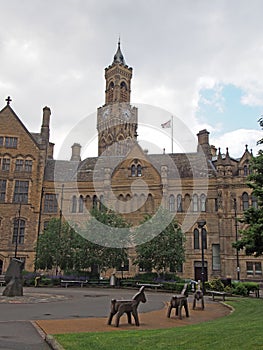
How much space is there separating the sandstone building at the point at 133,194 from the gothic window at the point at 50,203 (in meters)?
0.14

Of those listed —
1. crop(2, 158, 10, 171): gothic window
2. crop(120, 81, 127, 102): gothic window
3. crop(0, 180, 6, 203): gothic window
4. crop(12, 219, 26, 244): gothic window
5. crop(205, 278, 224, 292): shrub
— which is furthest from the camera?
crop(120, 81, 127, 102): gothic window

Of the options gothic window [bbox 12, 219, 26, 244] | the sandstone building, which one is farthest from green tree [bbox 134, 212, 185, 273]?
gothic window [bbox 12, 219, 26, 244]

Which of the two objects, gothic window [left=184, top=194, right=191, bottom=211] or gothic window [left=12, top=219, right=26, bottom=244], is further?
gothic window [left=184, top=194, right=191, bottom=211]

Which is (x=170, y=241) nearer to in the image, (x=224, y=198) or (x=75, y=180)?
(x=224, y=198)

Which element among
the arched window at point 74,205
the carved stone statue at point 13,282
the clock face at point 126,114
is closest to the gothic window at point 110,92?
the clock face at point 126,114

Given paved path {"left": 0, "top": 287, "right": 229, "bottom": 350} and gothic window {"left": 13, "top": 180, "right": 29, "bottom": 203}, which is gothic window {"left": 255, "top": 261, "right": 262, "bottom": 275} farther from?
gothic window {"left": 13, "top": 180, "right": 29, "bottom": 203}

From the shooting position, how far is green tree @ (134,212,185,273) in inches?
1443

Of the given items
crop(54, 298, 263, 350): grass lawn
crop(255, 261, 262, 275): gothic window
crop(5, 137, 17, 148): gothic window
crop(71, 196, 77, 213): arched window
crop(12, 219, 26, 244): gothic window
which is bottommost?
crop(54, 298, 263, 350): grass lawn

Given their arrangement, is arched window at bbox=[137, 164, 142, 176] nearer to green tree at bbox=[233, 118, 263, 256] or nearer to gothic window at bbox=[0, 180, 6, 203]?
gothic window at bbox=[0, 180, 6, 203]

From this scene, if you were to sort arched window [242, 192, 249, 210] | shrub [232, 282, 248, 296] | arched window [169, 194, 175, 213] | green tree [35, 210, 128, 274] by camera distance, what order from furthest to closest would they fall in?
arched window [169, 194, 175, 213], arched window [242, 192, 249, 210], green tree [35, 210, 128, 274], shrub [232, 282, 248, 296]

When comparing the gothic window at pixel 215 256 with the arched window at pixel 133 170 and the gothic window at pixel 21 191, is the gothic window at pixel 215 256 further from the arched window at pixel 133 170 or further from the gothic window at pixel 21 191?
the gothic window at pixel 21 191

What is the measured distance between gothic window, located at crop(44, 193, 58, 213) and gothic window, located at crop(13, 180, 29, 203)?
285 cm

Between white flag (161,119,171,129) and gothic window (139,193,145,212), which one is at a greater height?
white flag (161,119,171,129)

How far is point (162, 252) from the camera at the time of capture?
120ft
